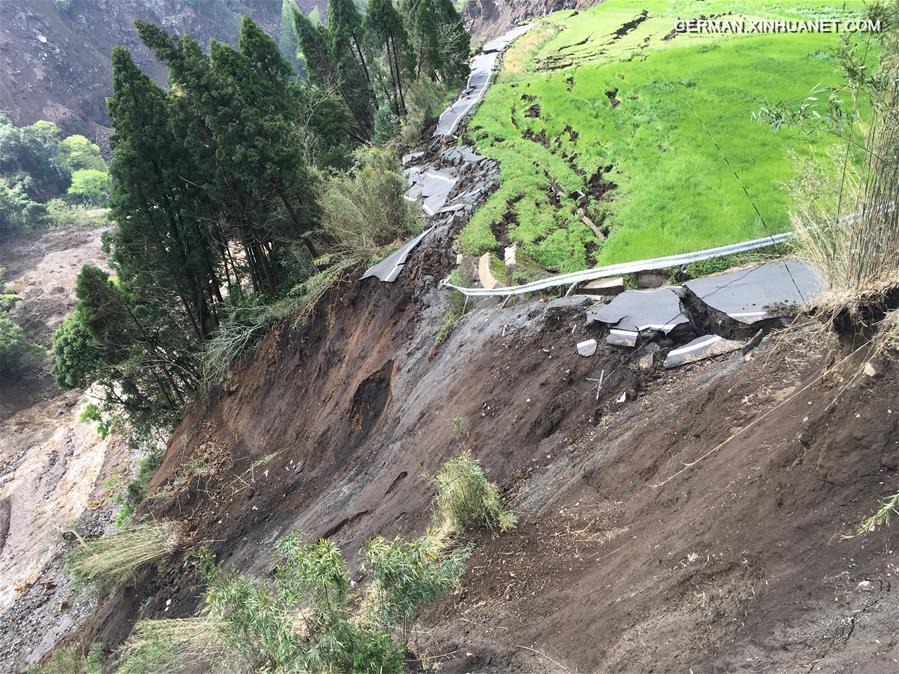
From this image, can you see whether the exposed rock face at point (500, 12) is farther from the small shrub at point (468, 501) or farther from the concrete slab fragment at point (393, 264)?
the small shrub at point (468, 501)

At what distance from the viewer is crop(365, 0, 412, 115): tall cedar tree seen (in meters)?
24.4

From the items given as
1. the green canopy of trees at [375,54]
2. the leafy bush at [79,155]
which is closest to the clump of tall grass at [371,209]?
the green canopy of trees at [375,54]

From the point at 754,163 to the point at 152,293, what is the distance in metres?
14.7

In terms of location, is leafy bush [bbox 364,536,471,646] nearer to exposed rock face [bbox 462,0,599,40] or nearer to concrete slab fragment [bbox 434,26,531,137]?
concrete slab fragment [bbox 434,26,531,137]

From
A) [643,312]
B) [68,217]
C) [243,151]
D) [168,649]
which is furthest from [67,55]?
[643,312]

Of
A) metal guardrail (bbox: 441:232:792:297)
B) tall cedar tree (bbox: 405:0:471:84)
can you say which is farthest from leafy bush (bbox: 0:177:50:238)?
metal guardrail (bbox: 441:232:792:297)

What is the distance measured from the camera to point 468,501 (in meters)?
5.70

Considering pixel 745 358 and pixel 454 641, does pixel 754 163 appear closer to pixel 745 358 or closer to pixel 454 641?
pixel 745 358

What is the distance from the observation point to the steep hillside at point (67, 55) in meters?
70.6

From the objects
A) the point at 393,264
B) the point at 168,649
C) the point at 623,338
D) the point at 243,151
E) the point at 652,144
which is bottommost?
the point at 168,649

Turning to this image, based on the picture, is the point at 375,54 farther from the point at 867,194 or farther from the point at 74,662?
the point at 867,194

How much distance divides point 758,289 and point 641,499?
3018 millimetres

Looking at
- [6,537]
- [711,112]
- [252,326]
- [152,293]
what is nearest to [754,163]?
[711,112]

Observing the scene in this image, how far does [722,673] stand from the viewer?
319 cm
